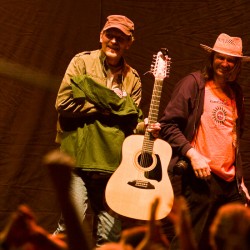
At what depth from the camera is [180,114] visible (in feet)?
8.06

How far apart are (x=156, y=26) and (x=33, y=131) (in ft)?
3.23

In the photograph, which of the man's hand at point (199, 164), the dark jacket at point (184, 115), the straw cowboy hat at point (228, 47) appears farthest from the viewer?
the straw cowboy hat at point (228, 47)

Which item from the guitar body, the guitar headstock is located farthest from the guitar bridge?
the guitar headstock

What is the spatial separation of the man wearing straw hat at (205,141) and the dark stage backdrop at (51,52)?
2.80ft

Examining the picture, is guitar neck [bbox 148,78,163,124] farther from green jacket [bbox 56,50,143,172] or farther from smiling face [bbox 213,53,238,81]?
smiling face [bbox 213,53,238,81]

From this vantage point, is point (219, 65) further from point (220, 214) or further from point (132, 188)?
point (220, 214)

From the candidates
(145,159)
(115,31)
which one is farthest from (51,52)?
(145,159)

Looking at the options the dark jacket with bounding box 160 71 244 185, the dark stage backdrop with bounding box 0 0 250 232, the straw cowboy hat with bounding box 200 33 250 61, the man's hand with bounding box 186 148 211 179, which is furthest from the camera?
the dark stage backdrop with bounding box 0 0 250 232

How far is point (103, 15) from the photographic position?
3.32m

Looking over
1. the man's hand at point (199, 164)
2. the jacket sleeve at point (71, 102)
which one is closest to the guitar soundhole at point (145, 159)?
the man's hand at point (199, 164)

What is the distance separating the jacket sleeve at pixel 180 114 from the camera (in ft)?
8.05

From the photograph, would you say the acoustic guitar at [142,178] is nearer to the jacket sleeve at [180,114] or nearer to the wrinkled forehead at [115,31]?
the jacket sleeve at [180,114]

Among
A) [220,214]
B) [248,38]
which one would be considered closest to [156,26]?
[248,38]

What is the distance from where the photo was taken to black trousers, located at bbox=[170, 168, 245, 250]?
2420 mm
